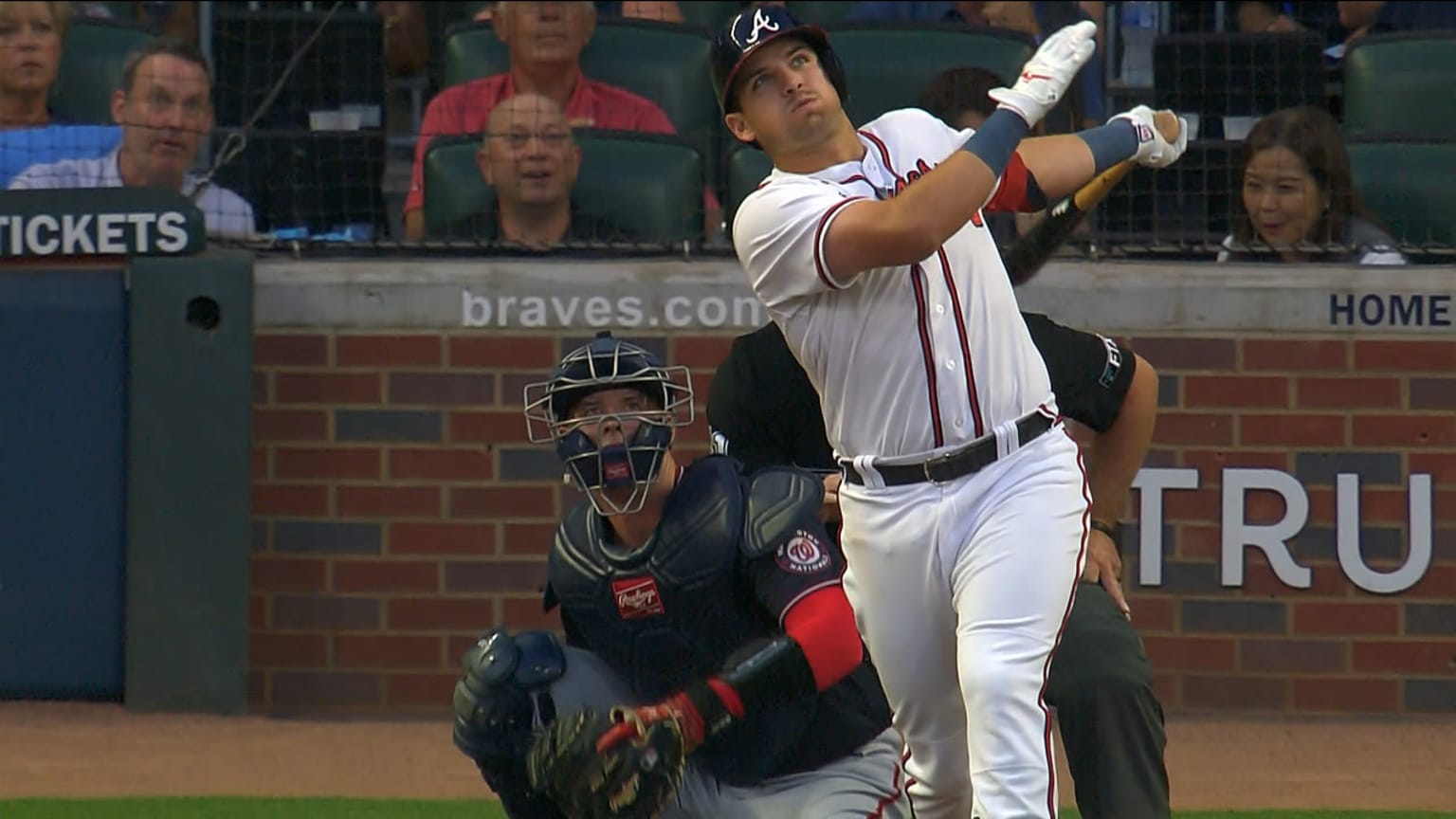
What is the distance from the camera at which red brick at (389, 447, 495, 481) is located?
21.0ft

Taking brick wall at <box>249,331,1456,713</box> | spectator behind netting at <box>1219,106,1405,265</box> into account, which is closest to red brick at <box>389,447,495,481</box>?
brick wall at <box>249,331,1456,713</box>

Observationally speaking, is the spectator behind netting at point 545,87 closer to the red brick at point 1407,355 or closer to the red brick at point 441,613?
the red brick at point 441,613

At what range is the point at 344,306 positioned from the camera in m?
6.39

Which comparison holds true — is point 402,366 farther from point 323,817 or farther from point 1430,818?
point 1430,818

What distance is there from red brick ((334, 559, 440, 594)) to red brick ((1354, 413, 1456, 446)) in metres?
2.62

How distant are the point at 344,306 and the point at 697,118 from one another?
1.44 metres

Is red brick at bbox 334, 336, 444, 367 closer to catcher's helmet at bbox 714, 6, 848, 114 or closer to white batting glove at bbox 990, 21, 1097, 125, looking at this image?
catcher's helmet at bbox 714, 6, 848, 114

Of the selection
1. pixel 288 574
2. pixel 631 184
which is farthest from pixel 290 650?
pixel 631 184

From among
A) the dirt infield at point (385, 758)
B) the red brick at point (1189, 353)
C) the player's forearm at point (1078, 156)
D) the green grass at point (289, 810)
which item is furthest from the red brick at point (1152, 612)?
the player's forearm at point (1078, 156)

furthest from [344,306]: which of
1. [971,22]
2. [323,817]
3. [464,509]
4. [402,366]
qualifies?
[971,22]

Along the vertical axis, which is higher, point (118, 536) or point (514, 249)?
point (514, 249)

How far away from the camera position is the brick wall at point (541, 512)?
627cm

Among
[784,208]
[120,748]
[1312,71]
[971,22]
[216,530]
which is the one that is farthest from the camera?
[971,22]

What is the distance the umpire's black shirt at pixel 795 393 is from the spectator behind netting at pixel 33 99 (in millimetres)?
3017
